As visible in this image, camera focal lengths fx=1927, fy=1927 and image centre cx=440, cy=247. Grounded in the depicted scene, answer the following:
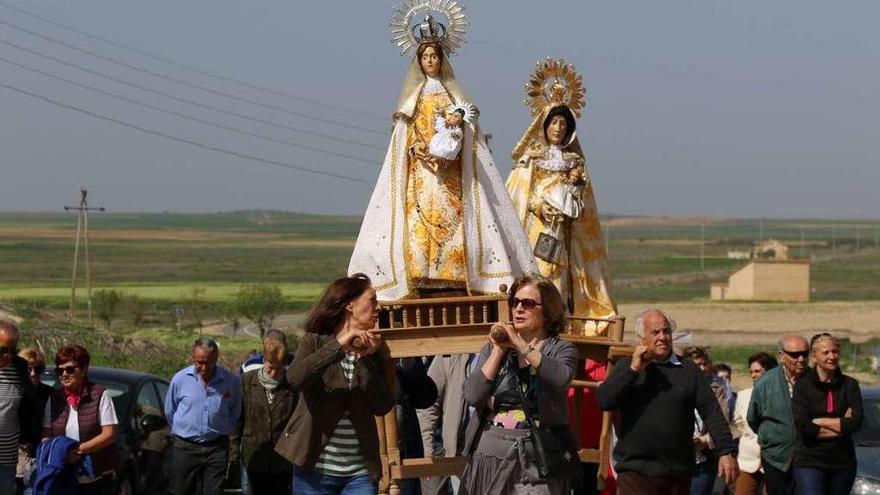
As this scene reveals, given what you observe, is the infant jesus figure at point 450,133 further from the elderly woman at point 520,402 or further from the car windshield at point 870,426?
the car windshield at point 870,426

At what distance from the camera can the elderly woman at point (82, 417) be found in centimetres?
1114

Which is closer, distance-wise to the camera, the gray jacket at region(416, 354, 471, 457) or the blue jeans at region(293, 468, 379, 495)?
the blue jeans at region(293, 468, 379, 495)

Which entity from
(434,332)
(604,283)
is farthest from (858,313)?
(434,332)

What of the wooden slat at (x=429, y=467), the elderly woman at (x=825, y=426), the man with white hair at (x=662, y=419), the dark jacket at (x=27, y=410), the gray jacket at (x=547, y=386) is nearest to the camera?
the gray jacket at (x=547, y=386)

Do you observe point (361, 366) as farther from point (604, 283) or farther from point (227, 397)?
point (604, 283)

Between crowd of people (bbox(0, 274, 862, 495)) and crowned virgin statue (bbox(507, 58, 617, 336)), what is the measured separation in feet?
5.13

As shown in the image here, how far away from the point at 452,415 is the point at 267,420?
1689mm

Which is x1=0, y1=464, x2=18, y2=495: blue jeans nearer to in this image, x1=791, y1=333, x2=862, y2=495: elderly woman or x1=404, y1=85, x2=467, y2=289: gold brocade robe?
x1=404, y1=85, x2=467, y2=289: gold brocade robe

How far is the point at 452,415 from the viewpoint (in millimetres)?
11320

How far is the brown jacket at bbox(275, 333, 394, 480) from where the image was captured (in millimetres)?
8250

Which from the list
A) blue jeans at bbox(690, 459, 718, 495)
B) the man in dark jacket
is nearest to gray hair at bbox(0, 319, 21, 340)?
the man in dark jacket

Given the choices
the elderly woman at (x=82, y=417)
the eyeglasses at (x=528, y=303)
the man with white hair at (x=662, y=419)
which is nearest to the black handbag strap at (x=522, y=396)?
the eyeglasses at (x=528, y=303)

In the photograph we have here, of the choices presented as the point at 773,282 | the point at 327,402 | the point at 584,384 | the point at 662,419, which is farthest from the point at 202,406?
the point at 773,282

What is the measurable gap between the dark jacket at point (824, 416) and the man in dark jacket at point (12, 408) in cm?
437
